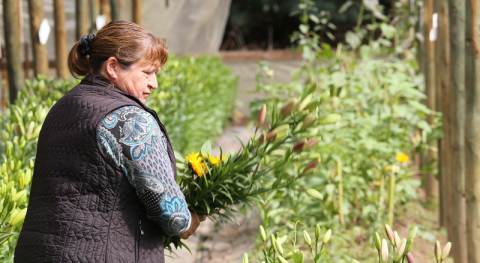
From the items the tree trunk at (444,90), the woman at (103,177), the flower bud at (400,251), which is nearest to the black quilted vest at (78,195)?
the woman at (103,177)

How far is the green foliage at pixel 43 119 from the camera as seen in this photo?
4.82 ft

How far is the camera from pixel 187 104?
3.53 m

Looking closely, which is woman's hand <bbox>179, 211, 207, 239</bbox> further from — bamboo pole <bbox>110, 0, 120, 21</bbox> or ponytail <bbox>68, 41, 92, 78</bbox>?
bamboo pole <bbox>110, 0, 120, 21</bbox>

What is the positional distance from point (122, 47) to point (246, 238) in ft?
6.58

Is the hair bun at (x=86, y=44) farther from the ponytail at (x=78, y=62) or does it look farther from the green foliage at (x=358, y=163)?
the green foliage at (x=358, y=163)

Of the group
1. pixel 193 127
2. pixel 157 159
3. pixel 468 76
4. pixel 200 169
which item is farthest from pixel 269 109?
pixel 157 159

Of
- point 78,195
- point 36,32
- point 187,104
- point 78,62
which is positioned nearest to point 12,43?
point 36,32

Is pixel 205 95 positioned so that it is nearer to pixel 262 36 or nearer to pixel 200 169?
pixel 200 169

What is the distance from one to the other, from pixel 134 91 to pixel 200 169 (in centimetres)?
31

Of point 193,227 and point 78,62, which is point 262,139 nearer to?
point 193,227

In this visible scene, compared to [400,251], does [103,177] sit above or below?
above

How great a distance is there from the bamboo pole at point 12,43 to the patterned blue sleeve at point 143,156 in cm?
194

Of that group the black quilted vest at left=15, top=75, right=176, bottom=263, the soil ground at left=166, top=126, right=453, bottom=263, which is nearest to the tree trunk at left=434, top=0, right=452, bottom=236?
the soil ground at left=166, top=126, right=453, bottom=263

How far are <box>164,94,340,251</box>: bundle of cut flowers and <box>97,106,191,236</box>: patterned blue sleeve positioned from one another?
0.19 metres
